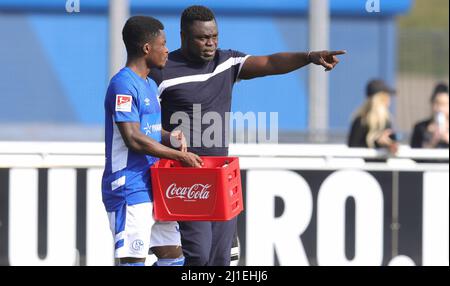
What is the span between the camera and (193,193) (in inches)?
286

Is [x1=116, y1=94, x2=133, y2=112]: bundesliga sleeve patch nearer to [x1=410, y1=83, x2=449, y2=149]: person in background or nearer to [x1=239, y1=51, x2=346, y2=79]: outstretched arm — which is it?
[x1=239, y1=51, x2=346, y2=79]: outstretched arm

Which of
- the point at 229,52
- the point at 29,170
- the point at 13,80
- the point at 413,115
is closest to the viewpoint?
the point at 229,52

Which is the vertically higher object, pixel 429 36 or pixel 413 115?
pixel 429 36

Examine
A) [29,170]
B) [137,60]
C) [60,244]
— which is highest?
[137,60]

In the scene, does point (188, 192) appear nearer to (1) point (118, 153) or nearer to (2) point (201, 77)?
(1) point (118, 153)

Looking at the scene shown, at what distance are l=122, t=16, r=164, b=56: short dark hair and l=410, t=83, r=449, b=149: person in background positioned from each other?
4550mm

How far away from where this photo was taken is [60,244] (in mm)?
10180

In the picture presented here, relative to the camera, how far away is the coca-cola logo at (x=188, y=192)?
23.8 ft

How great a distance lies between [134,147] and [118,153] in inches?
6.7
